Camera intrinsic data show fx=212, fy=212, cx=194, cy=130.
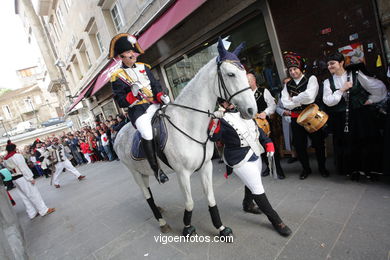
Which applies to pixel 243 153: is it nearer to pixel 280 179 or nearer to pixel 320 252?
pixel 320 252

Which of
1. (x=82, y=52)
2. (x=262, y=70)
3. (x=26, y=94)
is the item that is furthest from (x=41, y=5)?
(x=26, y=94)

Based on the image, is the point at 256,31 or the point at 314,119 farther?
the point at 256,31

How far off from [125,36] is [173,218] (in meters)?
2.90

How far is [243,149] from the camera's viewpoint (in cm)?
248

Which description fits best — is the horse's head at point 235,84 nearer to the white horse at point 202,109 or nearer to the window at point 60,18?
the white horse at point 202,109

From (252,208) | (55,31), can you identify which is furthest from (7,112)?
(252,208)

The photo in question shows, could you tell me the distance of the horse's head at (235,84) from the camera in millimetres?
2041

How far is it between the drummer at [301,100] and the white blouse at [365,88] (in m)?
0.27

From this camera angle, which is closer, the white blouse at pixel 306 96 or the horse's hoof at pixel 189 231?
the horse's hoof at pixel 189 231

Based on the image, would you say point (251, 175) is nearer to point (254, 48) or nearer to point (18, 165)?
point (254, 48)

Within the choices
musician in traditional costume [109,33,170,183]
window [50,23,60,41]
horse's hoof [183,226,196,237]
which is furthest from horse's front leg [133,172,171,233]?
window [50,23,60,41]

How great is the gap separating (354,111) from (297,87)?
907mm

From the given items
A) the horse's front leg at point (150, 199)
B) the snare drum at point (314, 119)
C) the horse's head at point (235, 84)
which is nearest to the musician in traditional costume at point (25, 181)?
the horse's front leg at point (150, 199)

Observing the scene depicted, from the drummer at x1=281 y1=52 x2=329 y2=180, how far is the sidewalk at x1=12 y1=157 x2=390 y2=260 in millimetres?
368
